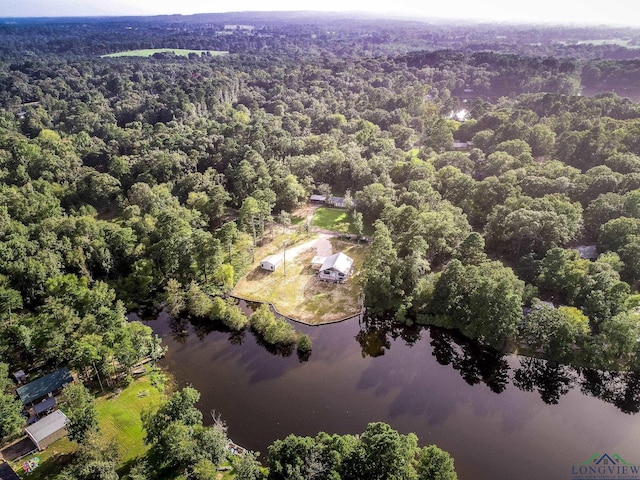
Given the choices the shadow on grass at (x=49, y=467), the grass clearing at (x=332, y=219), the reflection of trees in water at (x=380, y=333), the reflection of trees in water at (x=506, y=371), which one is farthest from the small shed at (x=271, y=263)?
the shadow on grass at (x=49, y=467)

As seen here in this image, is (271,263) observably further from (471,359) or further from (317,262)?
(471,359)

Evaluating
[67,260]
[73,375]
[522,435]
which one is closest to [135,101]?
[67,260]

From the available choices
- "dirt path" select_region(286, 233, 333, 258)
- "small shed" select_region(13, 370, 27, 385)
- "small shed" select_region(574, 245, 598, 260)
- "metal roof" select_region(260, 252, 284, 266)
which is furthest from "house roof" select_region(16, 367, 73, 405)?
"small shed" select_region(574, 245, 598, 260)

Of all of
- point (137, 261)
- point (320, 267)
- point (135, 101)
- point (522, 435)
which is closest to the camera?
point (522, 435)

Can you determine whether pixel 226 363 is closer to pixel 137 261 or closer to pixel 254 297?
pixel 254 297

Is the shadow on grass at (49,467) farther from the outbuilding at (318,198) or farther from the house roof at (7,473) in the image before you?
the outbuilding at (318,198)

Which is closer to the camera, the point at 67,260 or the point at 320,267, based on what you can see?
the point at 67,260

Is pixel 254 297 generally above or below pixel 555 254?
below
